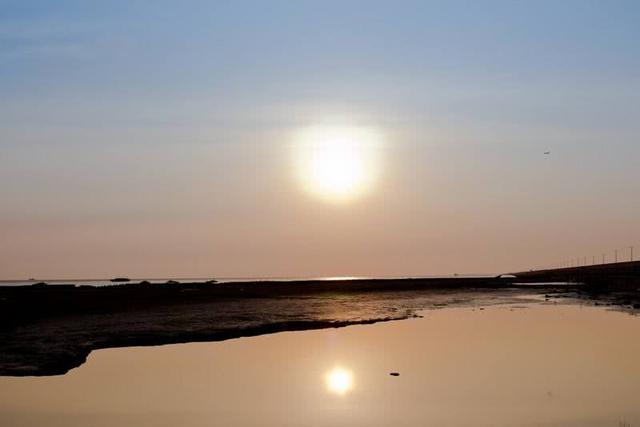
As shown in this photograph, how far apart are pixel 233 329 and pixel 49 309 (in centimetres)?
2134

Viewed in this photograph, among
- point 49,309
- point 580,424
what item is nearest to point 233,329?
point 49,309

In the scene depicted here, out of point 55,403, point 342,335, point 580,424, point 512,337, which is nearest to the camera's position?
point 580,424

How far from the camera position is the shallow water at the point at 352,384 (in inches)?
858

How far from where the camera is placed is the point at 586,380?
27000 millimetres

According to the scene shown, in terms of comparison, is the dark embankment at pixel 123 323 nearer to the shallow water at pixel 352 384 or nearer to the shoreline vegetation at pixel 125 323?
the shoreline vegetation at pixel 125 323

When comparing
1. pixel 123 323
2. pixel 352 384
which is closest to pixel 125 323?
pixel 123 323

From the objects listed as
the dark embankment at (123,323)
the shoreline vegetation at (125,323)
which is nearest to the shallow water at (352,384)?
the shoreline vegetation at (125,323)

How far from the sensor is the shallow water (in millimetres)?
21797

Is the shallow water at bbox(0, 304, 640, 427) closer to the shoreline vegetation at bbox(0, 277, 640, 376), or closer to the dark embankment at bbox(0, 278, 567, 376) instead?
the shoreline vegetation at bbox(0, 277, 640, 376)

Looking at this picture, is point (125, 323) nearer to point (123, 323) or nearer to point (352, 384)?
point (123, 323)

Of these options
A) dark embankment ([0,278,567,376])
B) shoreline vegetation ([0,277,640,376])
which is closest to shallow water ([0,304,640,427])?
shoreline vegetation ([0,277,640,376])

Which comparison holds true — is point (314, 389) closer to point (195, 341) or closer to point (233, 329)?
point (195, 341)

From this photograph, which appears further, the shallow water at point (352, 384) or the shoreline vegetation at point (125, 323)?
the shoreline vegetation at point (125, 323)

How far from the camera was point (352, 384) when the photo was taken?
2695 centimetres
